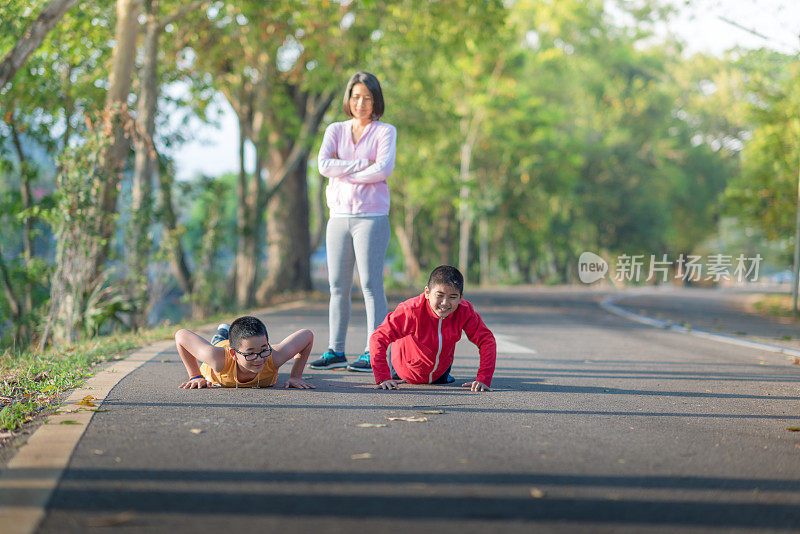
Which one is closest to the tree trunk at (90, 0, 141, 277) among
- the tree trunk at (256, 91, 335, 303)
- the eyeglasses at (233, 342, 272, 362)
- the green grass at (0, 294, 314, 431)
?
the green grass at (0, 294, 314, 431)

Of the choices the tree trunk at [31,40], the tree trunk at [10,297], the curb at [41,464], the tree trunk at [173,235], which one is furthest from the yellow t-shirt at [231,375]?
the tree trunk at [10,297]

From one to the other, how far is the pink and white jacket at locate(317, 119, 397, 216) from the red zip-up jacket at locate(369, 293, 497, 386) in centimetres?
133

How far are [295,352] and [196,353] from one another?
2.24ft

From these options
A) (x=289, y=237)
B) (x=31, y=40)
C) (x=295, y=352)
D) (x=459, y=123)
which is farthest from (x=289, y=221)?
(x=295, y=352)

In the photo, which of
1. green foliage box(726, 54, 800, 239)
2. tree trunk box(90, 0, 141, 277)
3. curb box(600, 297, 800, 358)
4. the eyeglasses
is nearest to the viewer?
the eyeglasses

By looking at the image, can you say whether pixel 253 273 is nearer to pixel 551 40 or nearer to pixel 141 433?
pixel 141 433

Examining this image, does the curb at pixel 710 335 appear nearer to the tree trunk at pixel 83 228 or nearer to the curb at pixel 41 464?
the curb at pixel 41 464

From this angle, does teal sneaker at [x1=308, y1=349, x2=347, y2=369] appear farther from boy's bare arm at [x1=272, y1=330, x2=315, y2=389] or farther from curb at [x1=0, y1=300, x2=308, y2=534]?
curb at [x1=0, y1=300, x2=308, y2=534]

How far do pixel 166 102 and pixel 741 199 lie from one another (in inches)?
587

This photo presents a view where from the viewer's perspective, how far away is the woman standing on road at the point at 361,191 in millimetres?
7203

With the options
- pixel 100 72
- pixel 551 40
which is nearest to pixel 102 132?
pixel 100 72

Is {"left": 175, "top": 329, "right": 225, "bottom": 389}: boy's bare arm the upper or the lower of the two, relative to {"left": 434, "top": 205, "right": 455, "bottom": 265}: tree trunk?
lower

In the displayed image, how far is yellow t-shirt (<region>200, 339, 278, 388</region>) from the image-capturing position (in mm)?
6082

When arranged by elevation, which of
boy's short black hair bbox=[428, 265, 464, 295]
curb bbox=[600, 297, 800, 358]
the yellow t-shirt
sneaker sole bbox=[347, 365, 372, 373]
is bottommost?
curb bbox=[600, 297, 800, 358]
